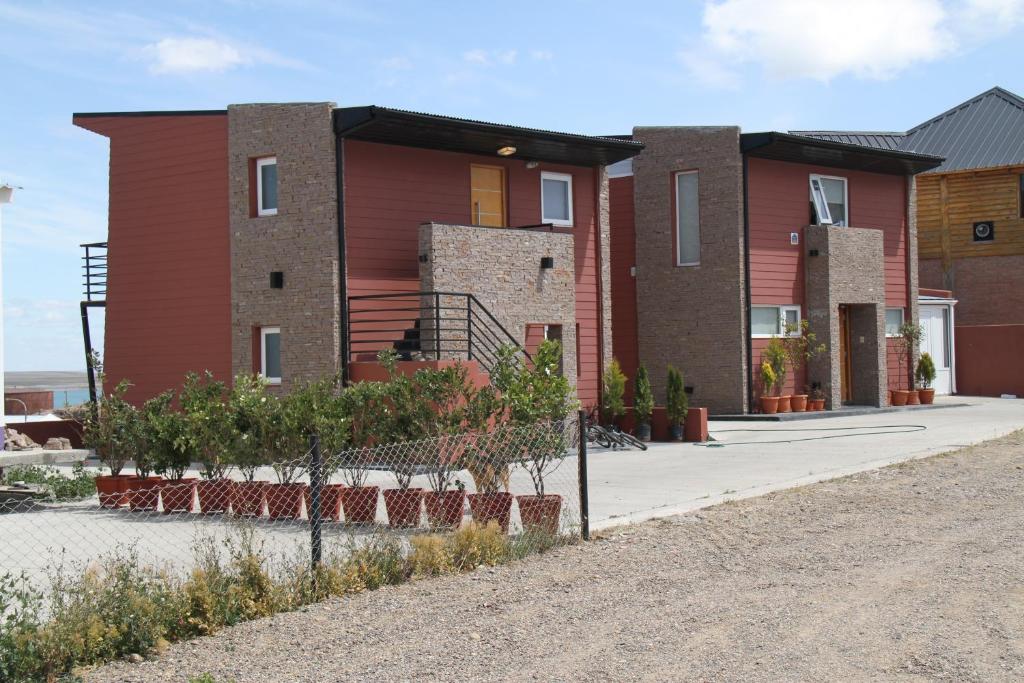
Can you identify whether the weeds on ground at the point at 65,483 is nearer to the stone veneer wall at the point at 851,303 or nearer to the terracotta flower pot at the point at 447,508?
the terracotta flower pot at the point at 447,508

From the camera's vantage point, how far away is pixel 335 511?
439 inches

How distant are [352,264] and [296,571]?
39.4 ft

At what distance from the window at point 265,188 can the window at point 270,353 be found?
212 centimetres

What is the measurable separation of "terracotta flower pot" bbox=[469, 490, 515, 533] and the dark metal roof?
9776mm

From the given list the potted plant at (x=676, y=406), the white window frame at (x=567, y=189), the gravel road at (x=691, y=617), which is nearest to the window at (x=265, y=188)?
the white window frame at (x=567, y=189)

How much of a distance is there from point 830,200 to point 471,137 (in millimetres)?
11146

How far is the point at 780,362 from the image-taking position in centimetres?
2542

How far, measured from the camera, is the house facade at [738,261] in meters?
25.3

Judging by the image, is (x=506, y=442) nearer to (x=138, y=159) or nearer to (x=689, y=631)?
(x=689, y=631)

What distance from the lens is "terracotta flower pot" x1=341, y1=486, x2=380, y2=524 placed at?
36.1 ft

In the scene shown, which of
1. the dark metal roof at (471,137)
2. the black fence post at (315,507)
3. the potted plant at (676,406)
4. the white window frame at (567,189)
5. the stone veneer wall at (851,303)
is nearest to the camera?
the black fence post at (315,507)

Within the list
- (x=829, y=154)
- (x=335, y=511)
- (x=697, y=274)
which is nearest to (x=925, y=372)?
(x=829, y=154)

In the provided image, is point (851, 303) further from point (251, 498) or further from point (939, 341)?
point (251, 498)

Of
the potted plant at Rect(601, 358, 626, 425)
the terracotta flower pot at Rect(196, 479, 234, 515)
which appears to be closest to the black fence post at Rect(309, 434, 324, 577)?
the terracotta flower pot at Rect(196, 479, 234, 515)
